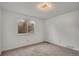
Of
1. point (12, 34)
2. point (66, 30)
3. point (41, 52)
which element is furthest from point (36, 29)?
point (41, 52)

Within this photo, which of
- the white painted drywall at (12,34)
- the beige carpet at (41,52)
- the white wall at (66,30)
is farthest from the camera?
the white wall at (66,30)

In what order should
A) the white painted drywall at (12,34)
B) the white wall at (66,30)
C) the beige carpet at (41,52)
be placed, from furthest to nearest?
the white wall at (66,30), the white painted drywall at (12,34), the beige carpet at (41,52)

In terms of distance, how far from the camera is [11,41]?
2.81 metres

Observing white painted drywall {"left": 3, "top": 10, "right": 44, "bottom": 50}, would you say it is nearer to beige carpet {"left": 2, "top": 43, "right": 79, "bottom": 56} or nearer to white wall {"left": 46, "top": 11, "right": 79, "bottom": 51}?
beige carpet {"left": 2, "top": 43, "right": 79, "bottom": 56}

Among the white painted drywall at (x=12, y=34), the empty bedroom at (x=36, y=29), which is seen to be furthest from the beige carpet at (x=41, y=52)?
the white painted drywall at (x=12, y=34)

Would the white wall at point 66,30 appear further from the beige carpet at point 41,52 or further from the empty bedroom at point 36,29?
the beige carpet at point 41,52

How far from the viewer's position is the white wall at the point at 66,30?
2.74 metres

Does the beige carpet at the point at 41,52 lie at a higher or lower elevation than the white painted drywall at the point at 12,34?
lower

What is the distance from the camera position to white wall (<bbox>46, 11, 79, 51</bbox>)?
274 cm

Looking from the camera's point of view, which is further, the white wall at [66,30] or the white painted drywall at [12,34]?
the white wall at [66,30]

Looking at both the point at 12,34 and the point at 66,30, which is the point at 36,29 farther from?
the point at 66,30

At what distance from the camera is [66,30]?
312 cm

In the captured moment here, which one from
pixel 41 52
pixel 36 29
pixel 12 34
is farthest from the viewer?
pixel 36 29

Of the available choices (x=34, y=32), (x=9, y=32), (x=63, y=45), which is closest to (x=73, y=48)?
(x=63, y=45)
